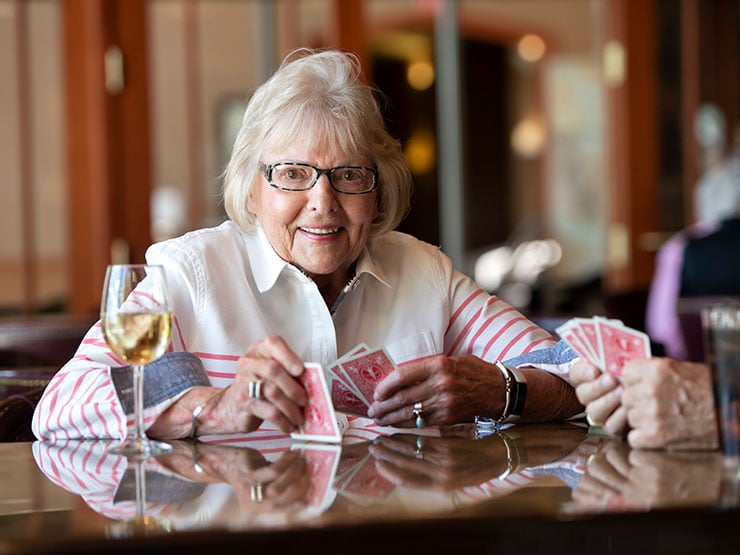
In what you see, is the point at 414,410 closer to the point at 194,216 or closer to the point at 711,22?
the point at 194,216

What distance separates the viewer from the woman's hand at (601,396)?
4.70 feet

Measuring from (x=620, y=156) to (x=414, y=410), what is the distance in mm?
4616

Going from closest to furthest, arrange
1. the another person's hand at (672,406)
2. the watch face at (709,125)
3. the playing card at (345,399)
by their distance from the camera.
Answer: the another person's hand at (672,406)
the playing card at (345,399)
the watch face at (709,125)

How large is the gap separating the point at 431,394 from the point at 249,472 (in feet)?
1.43

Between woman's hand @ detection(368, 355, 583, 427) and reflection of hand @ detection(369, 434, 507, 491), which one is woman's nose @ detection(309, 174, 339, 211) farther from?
reflection of hand @ detection(369, 434, 507, 491)

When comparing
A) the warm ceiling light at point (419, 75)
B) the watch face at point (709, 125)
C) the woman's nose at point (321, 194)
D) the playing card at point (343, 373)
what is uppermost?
the warm ceiling light at point (419, 75)

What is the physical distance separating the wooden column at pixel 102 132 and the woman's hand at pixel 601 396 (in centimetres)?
349

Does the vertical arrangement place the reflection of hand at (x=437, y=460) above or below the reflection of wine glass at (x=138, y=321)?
below

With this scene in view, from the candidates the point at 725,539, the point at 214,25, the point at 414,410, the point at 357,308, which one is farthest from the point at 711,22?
the point at 725,539

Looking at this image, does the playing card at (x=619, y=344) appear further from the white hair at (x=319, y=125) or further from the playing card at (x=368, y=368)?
the white hair at (x=319, y=125)

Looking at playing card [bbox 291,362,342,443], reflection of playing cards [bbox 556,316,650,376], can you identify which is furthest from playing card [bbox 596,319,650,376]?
playing card [bbox 291,362,342,443]

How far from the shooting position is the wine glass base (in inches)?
56.2

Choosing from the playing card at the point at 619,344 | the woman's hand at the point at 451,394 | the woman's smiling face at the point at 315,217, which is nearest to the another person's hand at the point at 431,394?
the woman's hand at the point at 451,394

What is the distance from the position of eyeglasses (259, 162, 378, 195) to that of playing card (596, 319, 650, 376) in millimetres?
643
